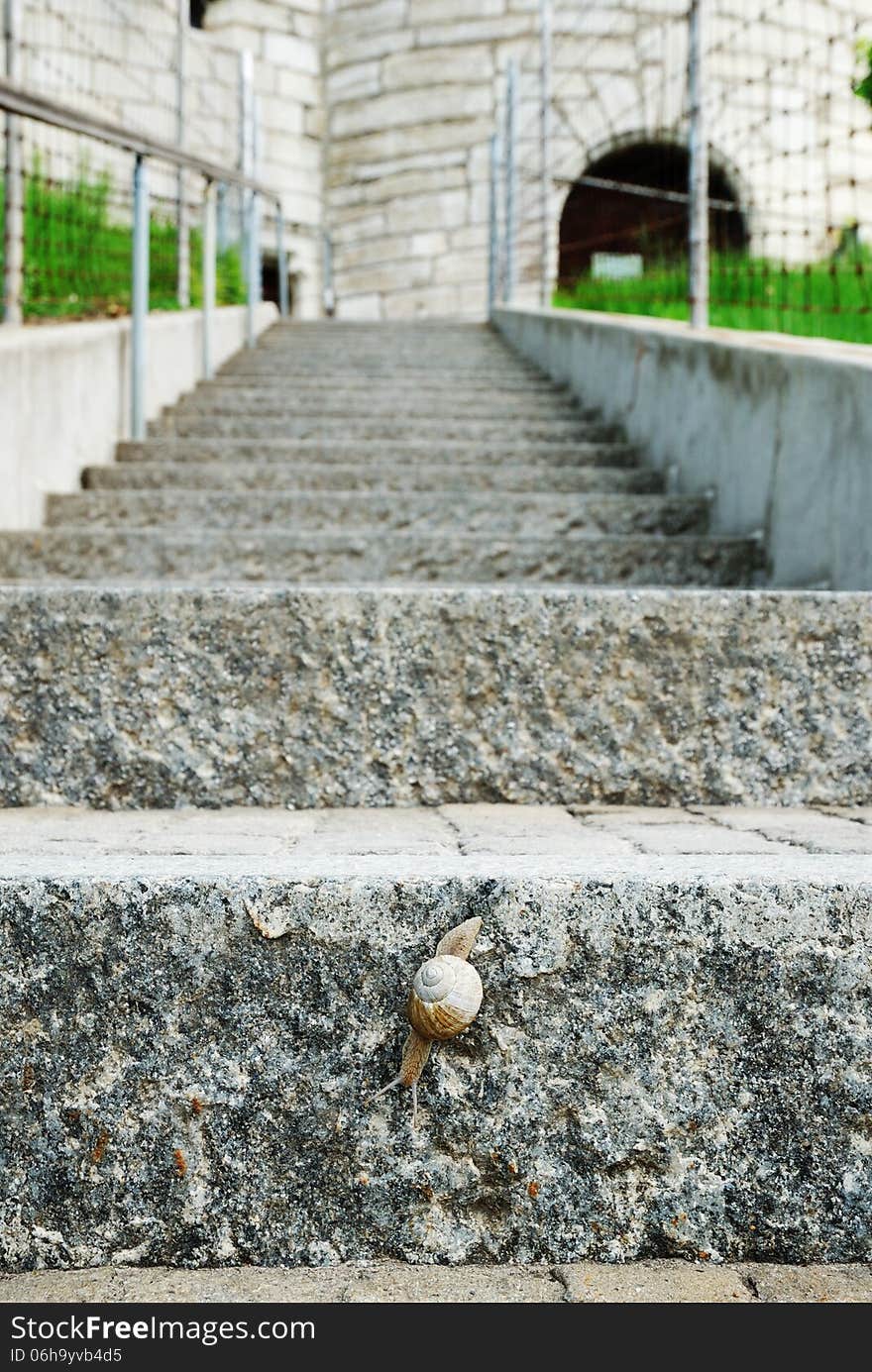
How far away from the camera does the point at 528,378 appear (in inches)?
254

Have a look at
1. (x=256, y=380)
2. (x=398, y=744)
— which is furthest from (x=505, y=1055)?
(x=256, y=380)

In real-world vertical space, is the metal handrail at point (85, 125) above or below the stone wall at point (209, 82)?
below

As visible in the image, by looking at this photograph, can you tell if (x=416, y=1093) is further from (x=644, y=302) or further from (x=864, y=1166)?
(x=644, y=302)

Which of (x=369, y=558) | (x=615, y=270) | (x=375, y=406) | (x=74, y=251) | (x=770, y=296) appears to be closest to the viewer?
(x=369, y=558)

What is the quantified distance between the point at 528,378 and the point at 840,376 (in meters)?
4.04

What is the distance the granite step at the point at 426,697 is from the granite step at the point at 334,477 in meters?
2.14

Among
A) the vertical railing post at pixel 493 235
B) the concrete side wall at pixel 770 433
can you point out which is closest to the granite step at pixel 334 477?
the concrete side wall at pixel 770 433

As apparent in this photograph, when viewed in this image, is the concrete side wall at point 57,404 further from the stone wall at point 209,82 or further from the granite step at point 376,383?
the stone wall at point 209,82

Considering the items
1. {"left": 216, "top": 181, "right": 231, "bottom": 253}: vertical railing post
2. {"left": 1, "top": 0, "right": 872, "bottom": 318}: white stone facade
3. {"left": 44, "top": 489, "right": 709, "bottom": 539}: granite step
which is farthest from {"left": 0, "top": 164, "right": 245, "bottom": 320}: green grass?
A: {"left": 1, "top": 0, "right": 872, "bottom": 318}: white stone facade

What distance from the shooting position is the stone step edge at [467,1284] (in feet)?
3.43

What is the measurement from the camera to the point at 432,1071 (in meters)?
1.13

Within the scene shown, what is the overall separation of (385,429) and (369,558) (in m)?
2.03

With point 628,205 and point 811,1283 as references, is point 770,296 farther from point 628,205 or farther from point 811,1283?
point 628,205

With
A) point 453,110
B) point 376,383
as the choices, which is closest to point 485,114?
point 453,110
